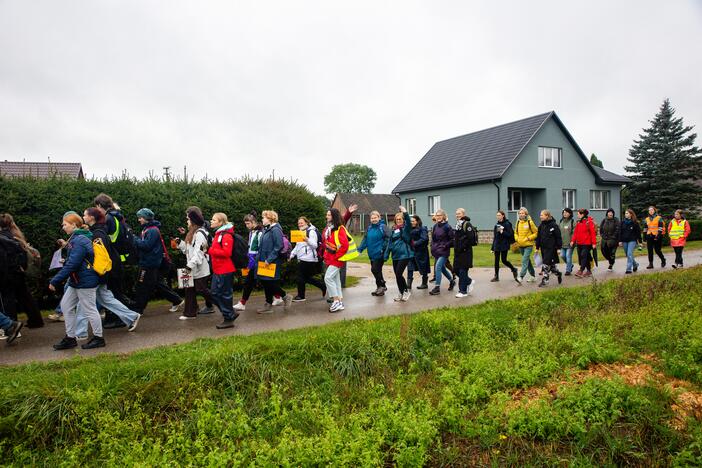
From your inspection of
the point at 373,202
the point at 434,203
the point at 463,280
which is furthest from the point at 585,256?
the point at 373,202

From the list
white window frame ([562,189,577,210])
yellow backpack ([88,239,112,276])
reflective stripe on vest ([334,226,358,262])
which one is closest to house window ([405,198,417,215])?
white window frame ([562,189,577,210])

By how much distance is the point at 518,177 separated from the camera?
29.3 metres

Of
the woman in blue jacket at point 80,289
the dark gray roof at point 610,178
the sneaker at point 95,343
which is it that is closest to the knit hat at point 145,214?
the woman in blue jacket at point 80,289

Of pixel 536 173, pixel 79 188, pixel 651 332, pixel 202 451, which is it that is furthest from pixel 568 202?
pixel 202 451

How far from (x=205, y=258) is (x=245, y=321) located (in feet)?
4.26

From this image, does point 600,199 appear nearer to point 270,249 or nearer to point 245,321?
point 270,249

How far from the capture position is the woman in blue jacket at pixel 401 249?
9398mm

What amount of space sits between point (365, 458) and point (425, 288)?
7614 mm

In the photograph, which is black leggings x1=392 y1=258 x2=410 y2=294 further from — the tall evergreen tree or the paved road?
the tall evergreen tree

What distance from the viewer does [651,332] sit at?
6062 mm

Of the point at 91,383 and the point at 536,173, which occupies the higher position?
the point at 536,173

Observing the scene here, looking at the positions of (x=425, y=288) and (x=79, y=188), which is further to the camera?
(x=425, y=288)

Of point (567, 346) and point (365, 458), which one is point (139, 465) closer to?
point (365, 458)

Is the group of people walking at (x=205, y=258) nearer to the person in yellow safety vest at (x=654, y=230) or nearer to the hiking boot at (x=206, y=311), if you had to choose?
the hiking boot at (x=206, y=311)
